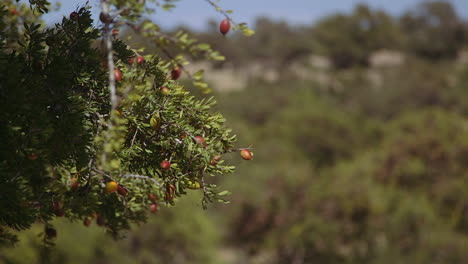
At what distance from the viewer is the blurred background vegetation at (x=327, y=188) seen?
17844 millimetres

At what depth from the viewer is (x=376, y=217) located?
2044 cm

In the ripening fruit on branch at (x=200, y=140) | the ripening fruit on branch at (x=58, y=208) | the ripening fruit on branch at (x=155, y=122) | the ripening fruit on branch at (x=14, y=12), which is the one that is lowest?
the ripening fruit on branch at (x=58, y=208)

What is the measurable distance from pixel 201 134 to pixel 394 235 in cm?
2006

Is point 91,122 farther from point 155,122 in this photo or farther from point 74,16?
point 74,16

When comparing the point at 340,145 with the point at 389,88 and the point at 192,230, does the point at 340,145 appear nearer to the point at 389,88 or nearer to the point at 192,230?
the point at 389,88

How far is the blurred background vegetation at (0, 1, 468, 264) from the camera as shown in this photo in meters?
17.8

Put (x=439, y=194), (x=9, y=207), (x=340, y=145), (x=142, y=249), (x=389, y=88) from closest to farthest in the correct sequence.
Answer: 1. (x=9, y=207)
2. (x=142, y=249)
3. (x=439, y=194)
4. (x=340, y=145)
5. (x=389, y=88)

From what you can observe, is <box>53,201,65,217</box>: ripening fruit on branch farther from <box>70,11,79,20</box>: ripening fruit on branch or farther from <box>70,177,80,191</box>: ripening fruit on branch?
<box>70,11,79,20</box>: ripening fruit on branch

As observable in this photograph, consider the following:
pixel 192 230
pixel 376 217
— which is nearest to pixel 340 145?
pixel 376 217

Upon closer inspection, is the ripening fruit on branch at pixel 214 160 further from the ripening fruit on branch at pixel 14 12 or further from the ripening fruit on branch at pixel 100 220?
the ripening fruit on branch at pixel 14 12

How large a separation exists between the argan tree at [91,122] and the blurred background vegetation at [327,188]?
85cm

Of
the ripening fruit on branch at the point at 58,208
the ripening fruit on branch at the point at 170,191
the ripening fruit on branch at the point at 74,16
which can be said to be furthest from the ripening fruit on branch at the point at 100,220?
the ripening fruit on branch at the point at 74,16

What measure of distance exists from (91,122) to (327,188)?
19.4m

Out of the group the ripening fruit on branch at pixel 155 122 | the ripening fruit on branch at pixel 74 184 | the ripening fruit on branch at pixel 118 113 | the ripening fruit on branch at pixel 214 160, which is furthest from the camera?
the ripening fruit on branch at pixel 214 160
